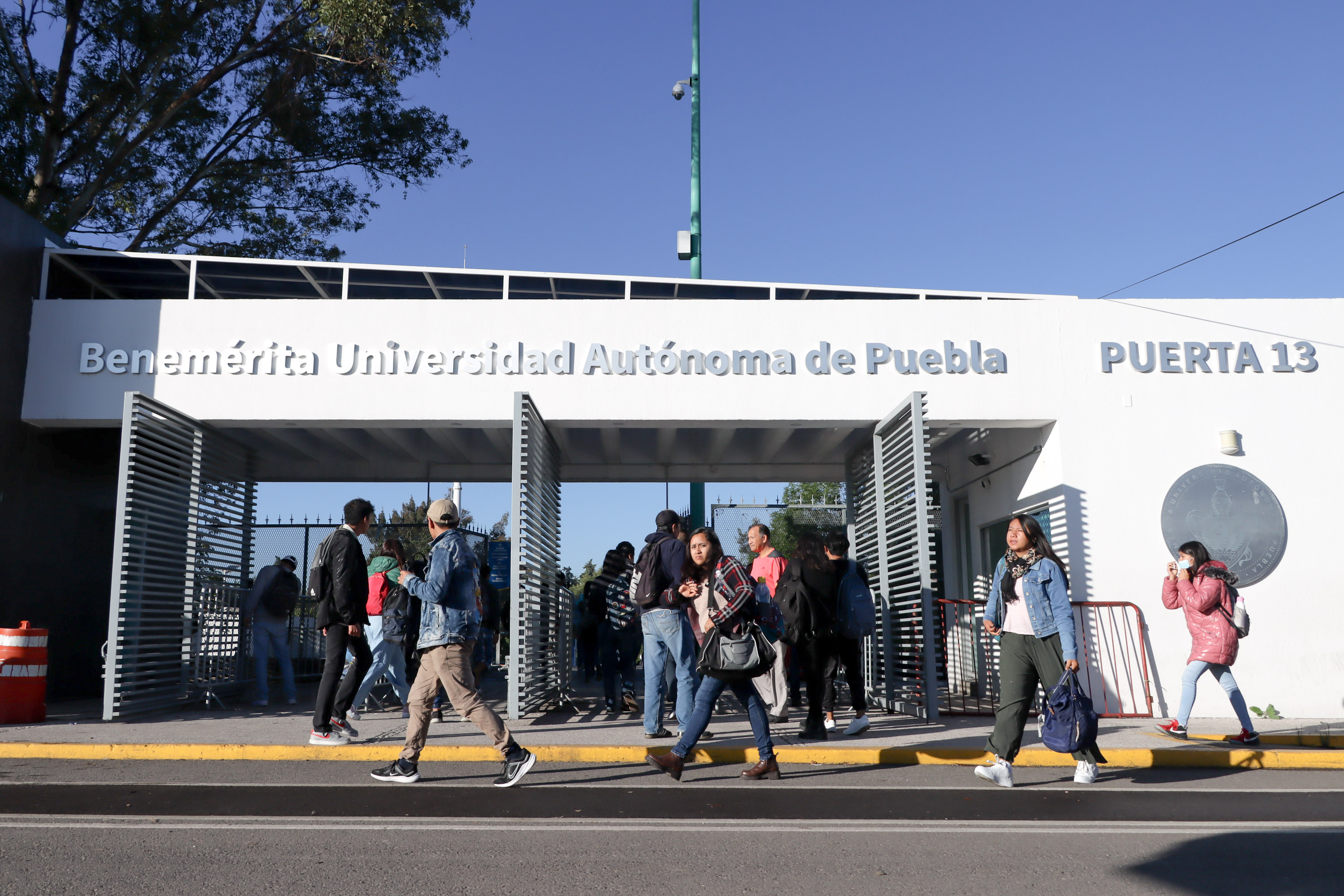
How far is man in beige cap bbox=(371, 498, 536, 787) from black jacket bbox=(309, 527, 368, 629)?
1.32 meters

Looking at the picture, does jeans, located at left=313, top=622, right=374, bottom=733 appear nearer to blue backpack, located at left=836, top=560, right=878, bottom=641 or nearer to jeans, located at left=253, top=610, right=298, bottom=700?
jeans, located at left=253, top=610, right=298, bottom=700

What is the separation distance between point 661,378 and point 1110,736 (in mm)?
5506

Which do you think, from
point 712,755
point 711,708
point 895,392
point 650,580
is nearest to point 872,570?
point 895,392

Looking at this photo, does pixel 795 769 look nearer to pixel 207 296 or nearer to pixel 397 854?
pixel 397 854

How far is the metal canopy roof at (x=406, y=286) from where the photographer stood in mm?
12297

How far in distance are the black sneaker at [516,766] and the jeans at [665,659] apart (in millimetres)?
1555

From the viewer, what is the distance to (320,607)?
7.43 meters

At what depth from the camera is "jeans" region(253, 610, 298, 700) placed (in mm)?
11031

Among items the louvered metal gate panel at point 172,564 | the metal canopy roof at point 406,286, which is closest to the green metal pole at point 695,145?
the metal canopy roof at point 406,286

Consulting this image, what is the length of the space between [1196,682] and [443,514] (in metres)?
6.30

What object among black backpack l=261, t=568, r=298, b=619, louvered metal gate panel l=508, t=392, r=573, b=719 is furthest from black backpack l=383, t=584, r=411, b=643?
black backpack l=261, t=568, r=298, b=619

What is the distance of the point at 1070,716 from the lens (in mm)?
6273

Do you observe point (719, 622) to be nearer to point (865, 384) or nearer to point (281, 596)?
point (865, 384)

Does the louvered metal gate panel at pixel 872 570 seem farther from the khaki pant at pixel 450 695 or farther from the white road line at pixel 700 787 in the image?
the khaki pant at pixel 450 695
